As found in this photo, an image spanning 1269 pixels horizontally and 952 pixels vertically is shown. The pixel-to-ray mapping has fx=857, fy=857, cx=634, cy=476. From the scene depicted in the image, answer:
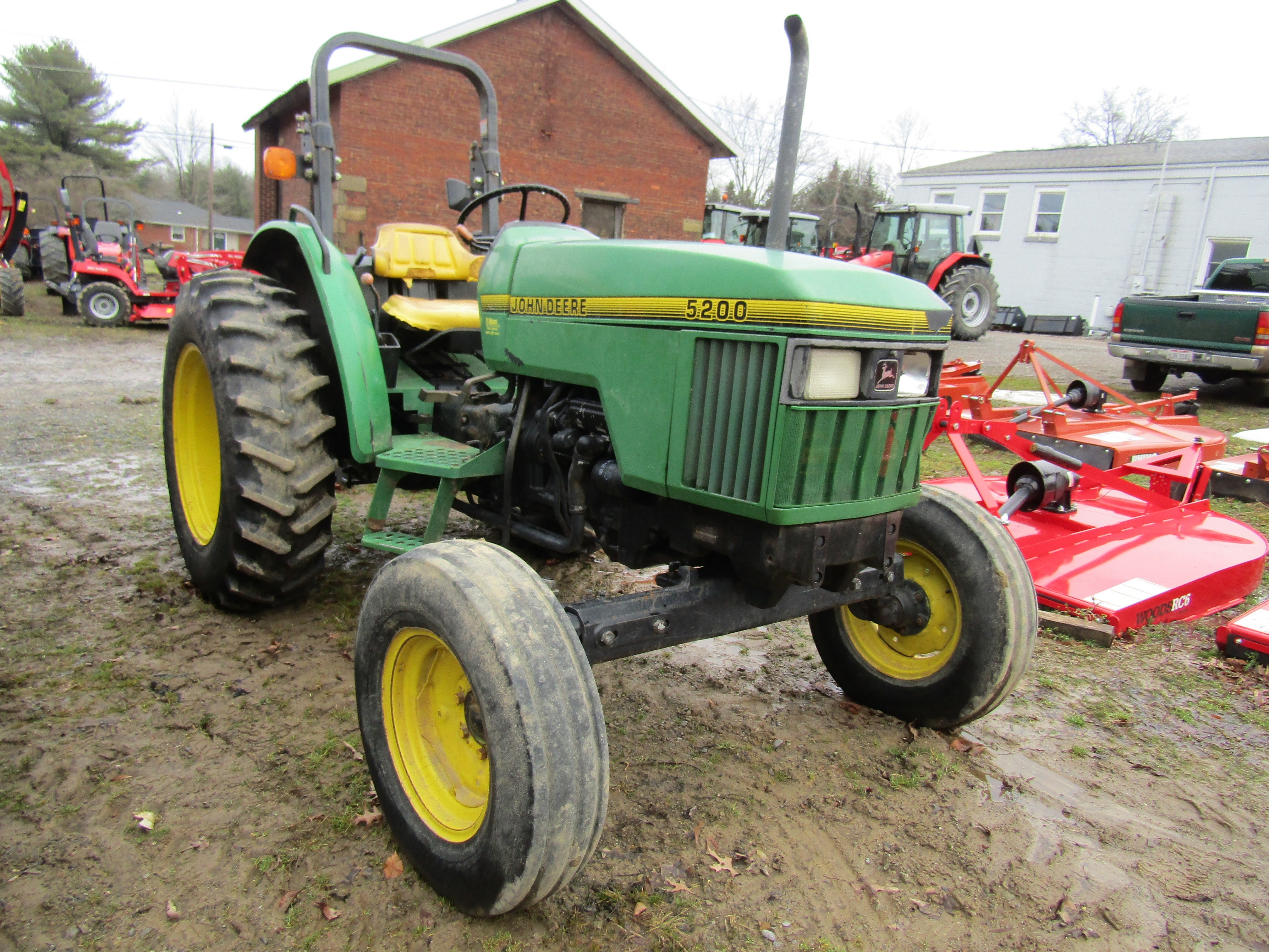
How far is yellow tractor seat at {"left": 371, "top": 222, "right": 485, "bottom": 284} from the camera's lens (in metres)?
3.74

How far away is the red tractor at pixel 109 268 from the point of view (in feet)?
44.5

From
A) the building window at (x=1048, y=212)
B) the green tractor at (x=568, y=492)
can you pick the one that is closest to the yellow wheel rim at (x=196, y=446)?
the green tractor at (x=568, y=492)

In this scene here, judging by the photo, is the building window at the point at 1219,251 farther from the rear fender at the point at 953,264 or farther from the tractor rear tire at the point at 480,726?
the tractor rear tire at the point at 480,726

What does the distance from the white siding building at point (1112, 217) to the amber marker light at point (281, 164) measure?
20.3 meters

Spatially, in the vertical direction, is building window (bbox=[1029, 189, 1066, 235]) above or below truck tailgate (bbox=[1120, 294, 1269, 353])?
above

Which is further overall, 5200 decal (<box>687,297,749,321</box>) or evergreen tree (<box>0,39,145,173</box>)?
evergreen tree (<box>0,39,145,173</box>)

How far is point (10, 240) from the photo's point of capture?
17.1ft

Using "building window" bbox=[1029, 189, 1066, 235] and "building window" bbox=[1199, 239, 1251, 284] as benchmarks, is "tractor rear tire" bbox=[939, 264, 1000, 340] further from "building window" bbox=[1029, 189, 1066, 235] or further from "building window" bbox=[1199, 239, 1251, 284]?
"building window" bbox=[1029, 189, 1066, 235]

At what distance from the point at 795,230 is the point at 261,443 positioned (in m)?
17.0

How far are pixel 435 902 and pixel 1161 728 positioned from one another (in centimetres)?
249

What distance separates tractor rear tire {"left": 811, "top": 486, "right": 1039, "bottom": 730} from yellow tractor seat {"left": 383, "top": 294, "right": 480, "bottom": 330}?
1887 mm

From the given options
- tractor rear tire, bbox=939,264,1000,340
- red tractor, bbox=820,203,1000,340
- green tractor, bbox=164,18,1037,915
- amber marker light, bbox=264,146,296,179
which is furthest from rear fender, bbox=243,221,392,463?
tractor rear tire, bbox=939,264,1000,340

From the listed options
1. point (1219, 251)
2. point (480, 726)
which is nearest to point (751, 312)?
point (480, 726)

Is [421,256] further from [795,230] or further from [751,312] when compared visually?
[795,230]
